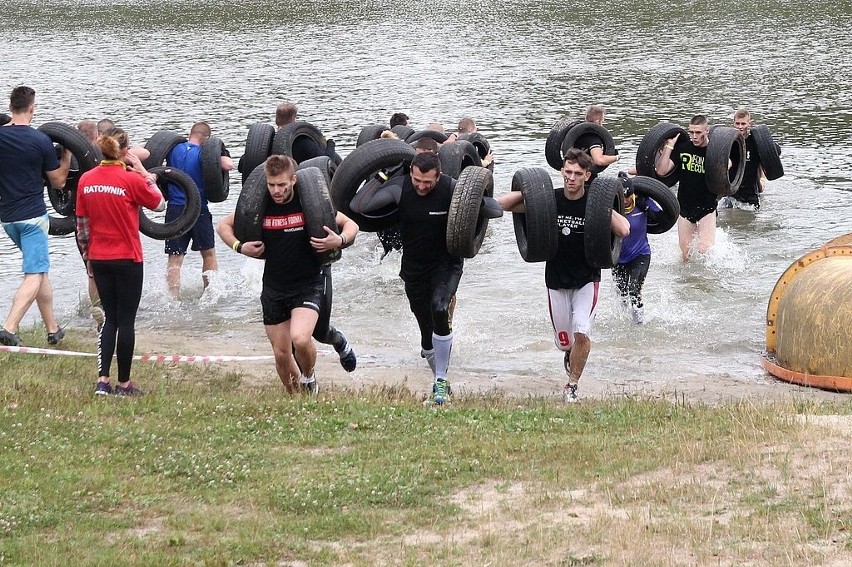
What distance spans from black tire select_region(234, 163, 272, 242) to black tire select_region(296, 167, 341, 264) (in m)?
0.29

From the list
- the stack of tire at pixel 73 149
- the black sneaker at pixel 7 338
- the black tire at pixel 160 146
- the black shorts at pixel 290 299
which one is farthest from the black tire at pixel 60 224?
the black shorts at pixel 290 299

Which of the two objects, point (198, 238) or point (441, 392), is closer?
point (441, 392)

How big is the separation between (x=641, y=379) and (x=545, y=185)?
285cm

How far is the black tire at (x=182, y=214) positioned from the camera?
14.0 metres

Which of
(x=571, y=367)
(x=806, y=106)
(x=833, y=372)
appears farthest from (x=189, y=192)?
(x=806, y=106)

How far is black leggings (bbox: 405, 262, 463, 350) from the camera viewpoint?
10.6 meters

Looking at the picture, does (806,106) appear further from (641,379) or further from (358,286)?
(641,379)

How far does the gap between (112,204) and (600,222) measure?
4172 millimetres

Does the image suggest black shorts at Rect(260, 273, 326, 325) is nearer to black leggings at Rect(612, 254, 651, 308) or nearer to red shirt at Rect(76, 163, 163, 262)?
red shirt at Rect(76, 163, 163, 262)

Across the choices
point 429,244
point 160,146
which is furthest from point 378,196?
point 160,146

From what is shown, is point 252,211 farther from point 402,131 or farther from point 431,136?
point 402,131

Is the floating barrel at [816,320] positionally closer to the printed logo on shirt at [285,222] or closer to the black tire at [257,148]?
the printed logo on shirt at [285,222]

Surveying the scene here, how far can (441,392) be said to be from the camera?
10445mm

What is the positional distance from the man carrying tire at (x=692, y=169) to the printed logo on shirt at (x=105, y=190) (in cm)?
872
